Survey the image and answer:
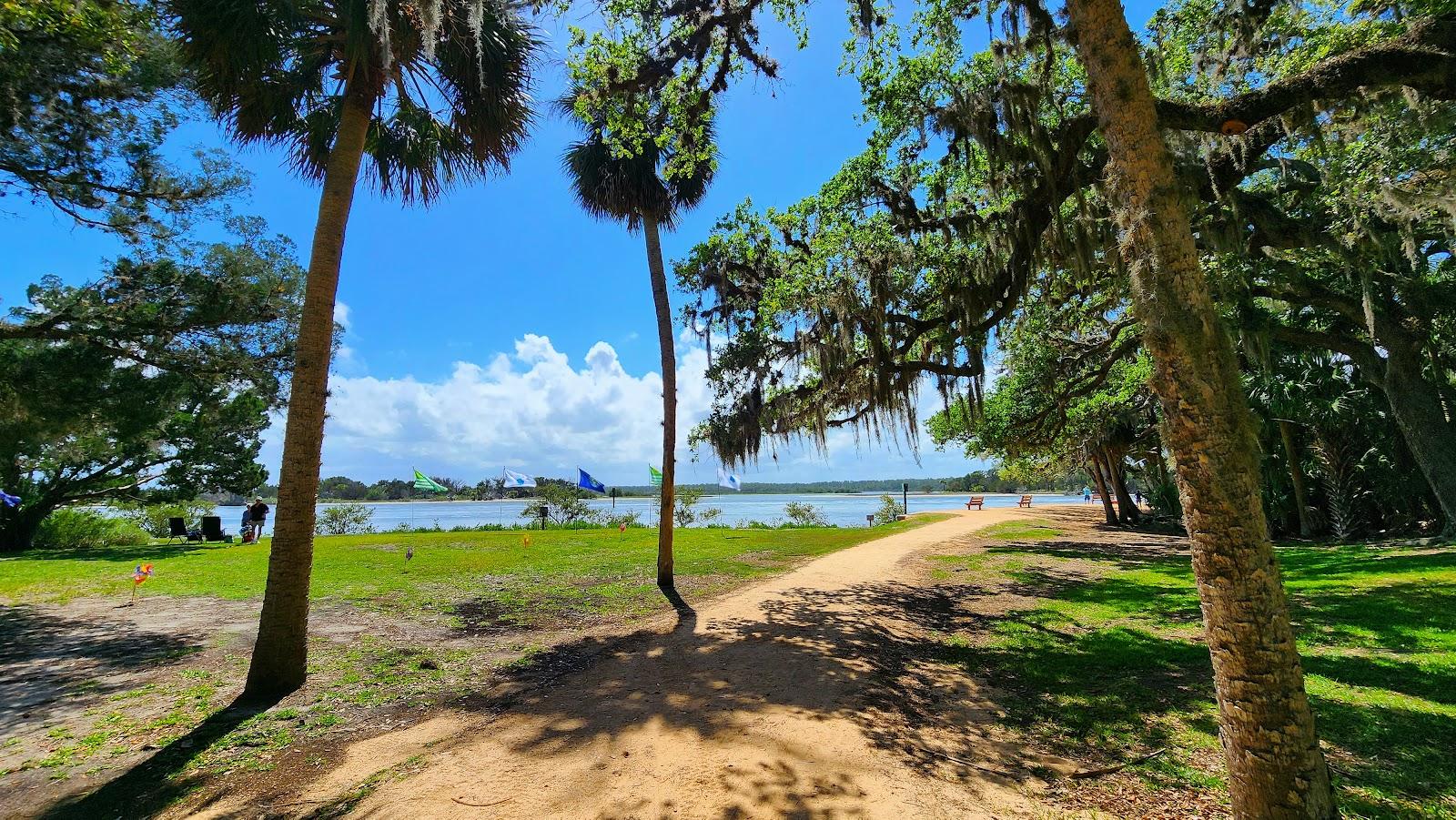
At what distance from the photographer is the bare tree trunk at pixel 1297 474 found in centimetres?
1530

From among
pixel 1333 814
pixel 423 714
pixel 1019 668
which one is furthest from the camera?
pixel 1019 668

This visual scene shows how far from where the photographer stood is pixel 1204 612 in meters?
2.54

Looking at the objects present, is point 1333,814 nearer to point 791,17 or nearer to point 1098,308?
point 791,17

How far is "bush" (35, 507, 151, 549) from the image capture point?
18547 mm

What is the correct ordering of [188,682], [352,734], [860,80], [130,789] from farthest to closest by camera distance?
[860,80] < [188,682] < [352,734] < [130,789]

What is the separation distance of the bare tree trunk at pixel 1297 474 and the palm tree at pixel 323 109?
798 inches

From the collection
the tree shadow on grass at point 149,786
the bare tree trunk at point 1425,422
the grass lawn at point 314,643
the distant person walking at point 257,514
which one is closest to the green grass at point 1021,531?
the grass lawn at point 314,643

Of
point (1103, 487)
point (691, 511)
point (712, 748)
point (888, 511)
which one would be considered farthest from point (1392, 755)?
point (888, 511)

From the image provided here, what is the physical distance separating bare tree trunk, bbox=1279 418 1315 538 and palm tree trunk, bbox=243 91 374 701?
21219 mm

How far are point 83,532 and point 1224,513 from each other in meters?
30.1

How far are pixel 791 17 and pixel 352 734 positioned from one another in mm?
7694

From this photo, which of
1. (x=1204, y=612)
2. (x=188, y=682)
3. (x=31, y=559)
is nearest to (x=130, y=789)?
(x=188, y=682)

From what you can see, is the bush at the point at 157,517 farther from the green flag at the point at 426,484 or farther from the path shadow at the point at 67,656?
the path shadow at the point at 67,656

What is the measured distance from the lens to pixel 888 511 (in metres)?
31.9
